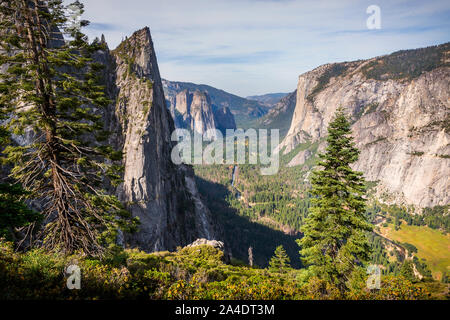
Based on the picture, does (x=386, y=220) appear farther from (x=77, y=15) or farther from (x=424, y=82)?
(x=77, y=15)

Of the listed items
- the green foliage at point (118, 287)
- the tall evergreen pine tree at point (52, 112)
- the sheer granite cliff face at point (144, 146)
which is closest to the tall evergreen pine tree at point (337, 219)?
the green foliage at point (118, 287)

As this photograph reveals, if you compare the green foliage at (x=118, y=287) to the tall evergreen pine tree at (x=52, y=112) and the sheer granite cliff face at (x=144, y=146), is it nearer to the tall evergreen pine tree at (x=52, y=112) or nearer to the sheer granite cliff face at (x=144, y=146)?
Result: the tall evergreen pine tree at (x=52, y=112)

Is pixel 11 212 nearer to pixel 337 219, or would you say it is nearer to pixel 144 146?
pixel 337 219

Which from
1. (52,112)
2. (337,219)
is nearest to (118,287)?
(52,112)

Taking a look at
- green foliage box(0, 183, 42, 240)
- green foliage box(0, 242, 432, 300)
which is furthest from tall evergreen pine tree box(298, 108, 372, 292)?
green foliage box(0, 183, 42, 240)
